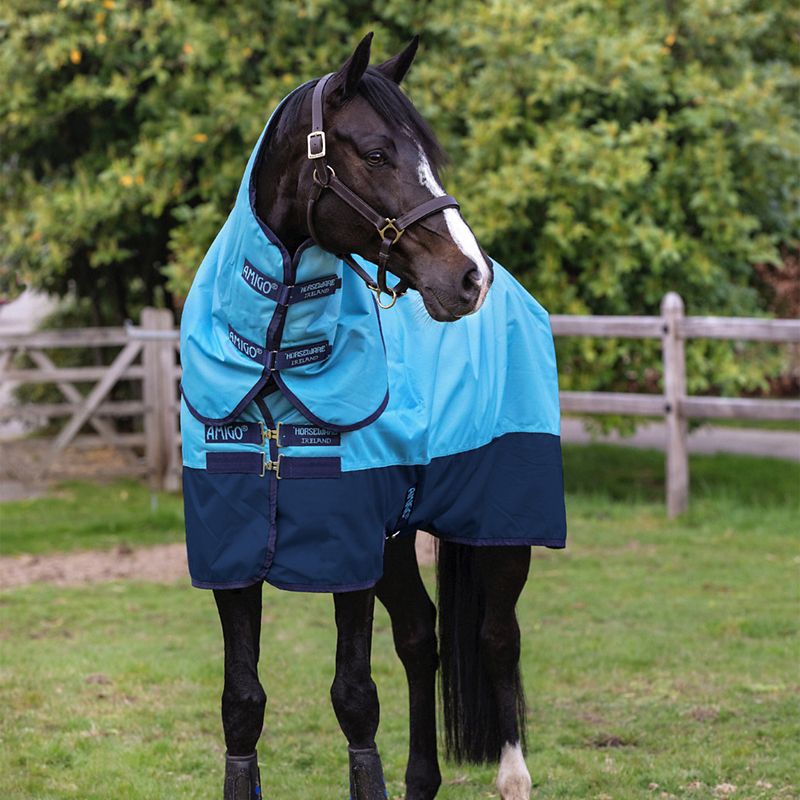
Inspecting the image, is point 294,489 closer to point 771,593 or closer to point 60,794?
point 60,794

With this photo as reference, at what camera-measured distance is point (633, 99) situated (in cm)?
937

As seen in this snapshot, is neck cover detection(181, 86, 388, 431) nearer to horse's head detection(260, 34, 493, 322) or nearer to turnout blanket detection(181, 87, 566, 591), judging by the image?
turnout blanket detection(181, 87, 566, 591)

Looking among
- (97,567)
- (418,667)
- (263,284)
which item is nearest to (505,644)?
(418,667)

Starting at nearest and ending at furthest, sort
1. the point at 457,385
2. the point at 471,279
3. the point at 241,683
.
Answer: the point at 471,279, the point at 241,683, the point at 457,385

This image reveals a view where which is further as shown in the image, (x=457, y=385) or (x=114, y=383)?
(x=114, y=383)

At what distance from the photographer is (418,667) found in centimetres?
405

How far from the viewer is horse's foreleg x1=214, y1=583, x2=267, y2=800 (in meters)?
3.25

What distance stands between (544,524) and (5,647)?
3.30m

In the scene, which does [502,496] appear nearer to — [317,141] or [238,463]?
[238,463]

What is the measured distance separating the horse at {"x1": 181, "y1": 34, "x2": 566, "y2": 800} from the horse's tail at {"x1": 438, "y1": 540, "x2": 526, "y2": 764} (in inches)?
17.5

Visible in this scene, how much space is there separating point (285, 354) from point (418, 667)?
4.49 ft

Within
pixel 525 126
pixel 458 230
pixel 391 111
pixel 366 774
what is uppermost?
pixel 525 126

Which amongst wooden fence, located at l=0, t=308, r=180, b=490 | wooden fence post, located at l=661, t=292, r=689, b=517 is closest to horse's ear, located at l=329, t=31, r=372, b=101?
wooden fence post, located at l=661, t=292, r=689, b=517

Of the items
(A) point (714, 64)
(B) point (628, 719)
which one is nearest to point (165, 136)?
(A) point (714, 64)
